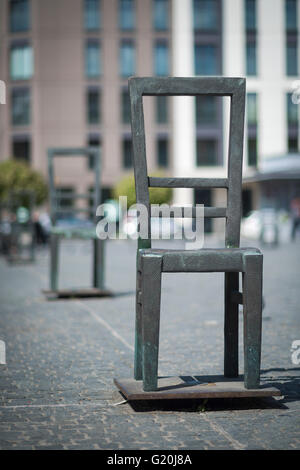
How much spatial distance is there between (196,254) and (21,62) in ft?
182

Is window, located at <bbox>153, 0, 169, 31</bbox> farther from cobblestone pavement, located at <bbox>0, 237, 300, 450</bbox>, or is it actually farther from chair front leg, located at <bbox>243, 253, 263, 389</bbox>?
chair front leg, located at <bbox>243, 253, 263, 389</bbox>

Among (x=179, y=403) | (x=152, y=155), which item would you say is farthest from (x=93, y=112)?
(x=179, y=403)

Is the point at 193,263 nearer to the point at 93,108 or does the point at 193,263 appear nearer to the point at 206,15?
the point at 206,15

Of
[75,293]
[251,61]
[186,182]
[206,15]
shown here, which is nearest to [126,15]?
[206,15]

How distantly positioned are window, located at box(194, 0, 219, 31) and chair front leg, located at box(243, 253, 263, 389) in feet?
176

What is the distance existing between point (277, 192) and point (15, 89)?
20.7 m

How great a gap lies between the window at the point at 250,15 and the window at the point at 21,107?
15804 mm

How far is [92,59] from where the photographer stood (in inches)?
2308

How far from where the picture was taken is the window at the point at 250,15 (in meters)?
55.4

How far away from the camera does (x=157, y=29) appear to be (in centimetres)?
5847

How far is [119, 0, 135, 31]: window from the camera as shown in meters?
58.1

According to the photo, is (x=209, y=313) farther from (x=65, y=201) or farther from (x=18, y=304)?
(x=65, y=201)

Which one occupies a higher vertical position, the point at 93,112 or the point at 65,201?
the point at 93,112

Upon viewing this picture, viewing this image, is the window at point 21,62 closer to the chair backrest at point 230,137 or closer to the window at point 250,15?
the window at point 250,15
